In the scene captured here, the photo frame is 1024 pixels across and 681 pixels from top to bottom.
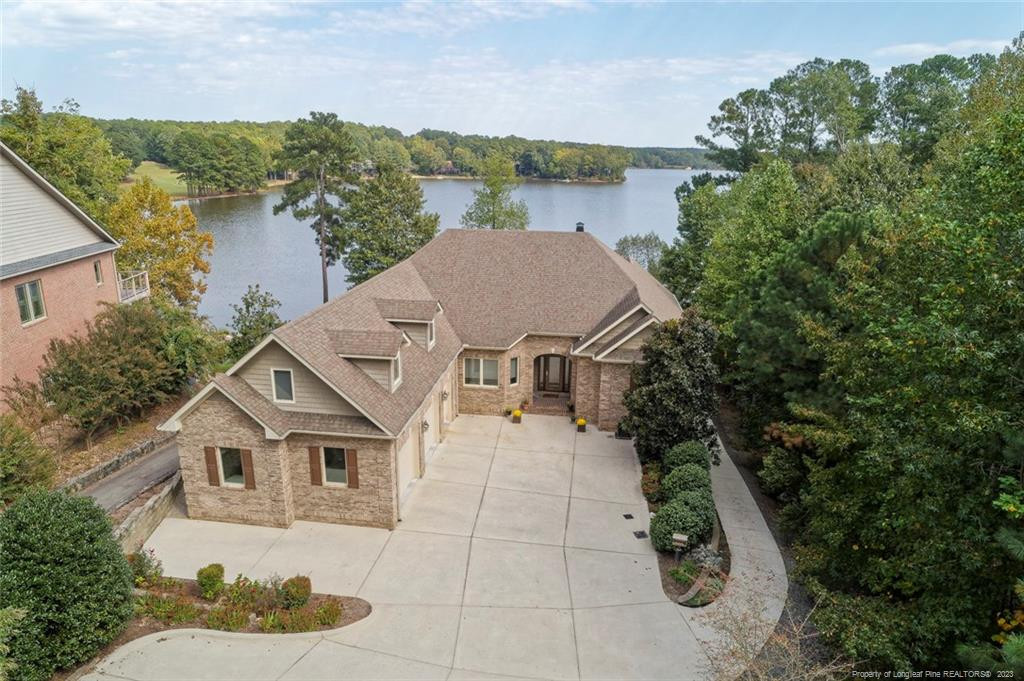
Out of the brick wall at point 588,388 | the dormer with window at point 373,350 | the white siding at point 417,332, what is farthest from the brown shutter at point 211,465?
the brick wall at point 588,388

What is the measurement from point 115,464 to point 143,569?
331 inches

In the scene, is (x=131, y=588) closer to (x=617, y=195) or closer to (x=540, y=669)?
(x=540, y=669)

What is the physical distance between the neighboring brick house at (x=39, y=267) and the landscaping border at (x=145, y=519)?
32.9 feet

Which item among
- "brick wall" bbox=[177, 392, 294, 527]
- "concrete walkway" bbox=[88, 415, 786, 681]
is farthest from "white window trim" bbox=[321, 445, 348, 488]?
"concrete walkway" bbox=[88, 415, 786, 681]

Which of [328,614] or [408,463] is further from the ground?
[408,463]

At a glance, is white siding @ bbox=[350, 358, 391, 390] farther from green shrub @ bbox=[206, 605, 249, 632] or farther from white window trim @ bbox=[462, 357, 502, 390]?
white window trim @ bbox=[462, 357, 502, 390]

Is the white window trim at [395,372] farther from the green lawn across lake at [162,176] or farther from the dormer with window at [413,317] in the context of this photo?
the green lawn across lake at [162,176]

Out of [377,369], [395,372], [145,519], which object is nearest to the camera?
[145,519]

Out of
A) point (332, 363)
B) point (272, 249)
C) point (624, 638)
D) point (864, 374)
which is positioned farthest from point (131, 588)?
point (272, 249)

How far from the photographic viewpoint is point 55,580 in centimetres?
1186

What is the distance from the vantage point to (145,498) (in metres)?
19.4

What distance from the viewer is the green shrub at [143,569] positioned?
14930 mm

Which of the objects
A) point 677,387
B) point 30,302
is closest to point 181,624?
point 677,387

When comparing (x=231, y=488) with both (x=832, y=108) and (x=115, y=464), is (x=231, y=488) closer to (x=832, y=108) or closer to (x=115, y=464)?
(x=115, y=464)
